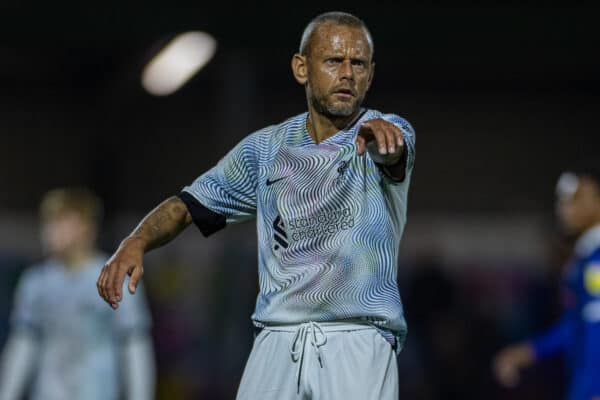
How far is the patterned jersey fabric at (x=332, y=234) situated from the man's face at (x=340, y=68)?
0.09 m

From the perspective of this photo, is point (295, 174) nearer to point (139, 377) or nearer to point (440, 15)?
point (139, 377)

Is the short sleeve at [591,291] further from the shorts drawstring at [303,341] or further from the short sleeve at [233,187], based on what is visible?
the shorts drawstring at [303,341]

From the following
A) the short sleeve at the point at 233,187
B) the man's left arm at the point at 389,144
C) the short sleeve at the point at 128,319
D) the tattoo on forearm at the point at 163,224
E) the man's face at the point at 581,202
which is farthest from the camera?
the short sleeve at the point at 128,319

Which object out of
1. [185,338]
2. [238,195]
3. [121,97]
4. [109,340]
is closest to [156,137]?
[121,97]

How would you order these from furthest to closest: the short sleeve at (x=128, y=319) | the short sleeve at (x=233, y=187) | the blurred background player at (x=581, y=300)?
the short sleeve at (x=128, y=319) → the blurred background player at (x=581, y=300) → the short sleeve at (x=233, y=187)

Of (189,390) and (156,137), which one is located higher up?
(156,137)

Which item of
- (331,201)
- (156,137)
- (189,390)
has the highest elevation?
(156,137)

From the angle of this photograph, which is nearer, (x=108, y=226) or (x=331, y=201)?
(x=331, y=201)

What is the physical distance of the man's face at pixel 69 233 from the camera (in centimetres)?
750

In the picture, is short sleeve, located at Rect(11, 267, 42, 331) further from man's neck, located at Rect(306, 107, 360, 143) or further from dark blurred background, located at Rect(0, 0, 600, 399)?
man's neck, located at Rect(306, 107, 360, 143)

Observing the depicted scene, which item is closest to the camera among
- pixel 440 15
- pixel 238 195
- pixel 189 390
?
pixel 238 195

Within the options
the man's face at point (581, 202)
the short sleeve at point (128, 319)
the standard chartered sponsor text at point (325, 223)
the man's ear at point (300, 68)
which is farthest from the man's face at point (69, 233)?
the standard chartered sponsor text at point (325, 223)

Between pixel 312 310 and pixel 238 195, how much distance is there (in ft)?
1.87

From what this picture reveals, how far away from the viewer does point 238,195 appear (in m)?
4.49
